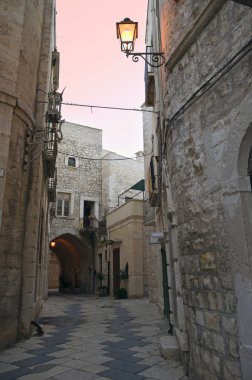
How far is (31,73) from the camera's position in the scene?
786 cm

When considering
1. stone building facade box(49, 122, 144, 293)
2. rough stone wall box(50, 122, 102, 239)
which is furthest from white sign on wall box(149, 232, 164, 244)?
rough stone wall box(50, 122, 102, 239)

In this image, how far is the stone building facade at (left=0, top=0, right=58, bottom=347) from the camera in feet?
20.3

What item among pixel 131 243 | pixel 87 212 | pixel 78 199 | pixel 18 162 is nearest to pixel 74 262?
pixel 87 212

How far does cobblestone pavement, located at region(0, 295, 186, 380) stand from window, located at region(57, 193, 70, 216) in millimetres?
15515

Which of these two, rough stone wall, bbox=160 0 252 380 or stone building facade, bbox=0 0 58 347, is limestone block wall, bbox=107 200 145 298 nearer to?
stone building facade, bbox=0 0 58 347

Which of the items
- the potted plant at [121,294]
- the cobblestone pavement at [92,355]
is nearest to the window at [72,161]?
the potted plant at [121,294]

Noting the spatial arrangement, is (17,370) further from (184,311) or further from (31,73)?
(31,73)

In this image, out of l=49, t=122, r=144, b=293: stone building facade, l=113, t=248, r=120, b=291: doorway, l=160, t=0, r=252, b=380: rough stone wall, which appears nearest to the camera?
l=160, t=0, r=252, b=380: rough stone wall

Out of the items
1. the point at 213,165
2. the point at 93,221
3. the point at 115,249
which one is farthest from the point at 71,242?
the point at 213,165

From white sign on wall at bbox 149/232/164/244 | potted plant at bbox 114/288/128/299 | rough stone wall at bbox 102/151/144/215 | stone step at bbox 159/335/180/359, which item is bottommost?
potted plant at bbox 114/288/128/299

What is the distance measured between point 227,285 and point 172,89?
319 centimetres

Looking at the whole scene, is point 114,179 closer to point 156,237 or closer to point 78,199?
point 78,199

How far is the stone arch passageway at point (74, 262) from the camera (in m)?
23.4

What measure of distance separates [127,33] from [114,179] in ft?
63.3
